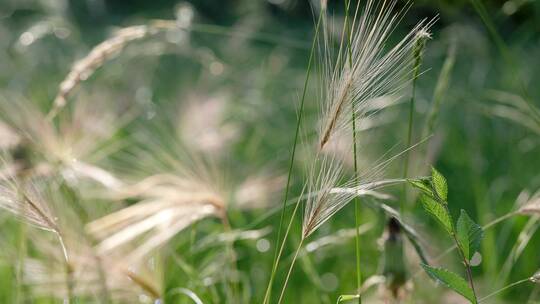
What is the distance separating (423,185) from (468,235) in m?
0.05

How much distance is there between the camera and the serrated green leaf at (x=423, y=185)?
1.70ft

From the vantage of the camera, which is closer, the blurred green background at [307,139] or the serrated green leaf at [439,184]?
the serrated green leaf at [439,184]

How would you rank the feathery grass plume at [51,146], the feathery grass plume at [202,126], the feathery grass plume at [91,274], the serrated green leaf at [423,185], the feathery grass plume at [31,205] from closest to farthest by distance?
the serrated green leaf at [423,185] < the feathery grass plume at [31,205] < the feathery grass plume at [91,274] < the feathery grass plume at [51,146] < the feathery grass plume at [202,126]

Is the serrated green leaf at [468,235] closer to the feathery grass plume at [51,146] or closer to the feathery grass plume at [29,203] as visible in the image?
the feathery grass plume at [29,203]

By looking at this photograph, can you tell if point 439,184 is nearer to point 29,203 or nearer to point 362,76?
point 362,76

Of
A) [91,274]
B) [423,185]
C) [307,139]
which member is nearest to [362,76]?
[423,185]

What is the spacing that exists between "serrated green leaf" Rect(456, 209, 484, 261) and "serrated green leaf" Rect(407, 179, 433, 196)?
3 cm

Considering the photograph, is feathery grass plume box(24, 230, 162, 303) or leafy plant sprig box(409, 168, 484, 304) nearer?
leafy plant sprig box(409, 168, 484, 304)

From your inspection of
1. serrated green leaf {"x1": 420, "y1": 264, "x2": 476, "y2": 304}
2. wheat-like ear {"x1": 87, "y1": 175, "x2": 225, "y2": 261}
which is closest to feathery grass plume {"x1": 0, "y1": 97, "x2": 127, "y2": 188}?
wheat-like ear {"x1": 87, "y1": 175, "x2": 225, "y2": 261}

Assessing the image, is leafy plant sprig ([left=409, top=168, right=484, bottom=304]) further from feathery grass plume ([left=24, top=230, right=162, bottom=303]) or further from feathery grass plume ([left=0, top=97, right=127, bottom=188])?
feathery grass plume ([left=0, top=97, right=127, bottom=188])

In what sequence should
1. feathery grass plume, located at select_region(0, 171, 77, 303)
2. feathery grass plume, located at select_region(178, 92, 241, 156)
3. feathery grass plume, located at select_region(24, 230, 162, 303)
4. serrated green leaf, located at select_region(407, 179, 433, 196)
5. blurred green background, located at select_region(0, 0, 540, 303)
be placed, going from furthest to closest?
feathery grass plume, located at select_region(178, 92, 241, 156)
blurred green background, located at select_region(0, 0, 540, 303)
feathery grass plume, located at select_region(24, 230, 162, 303)
feathery grass plume, located at select_region(0, 171, 77, 303)
serrated green leaf, located at select_region(407, 179, 433, 196)

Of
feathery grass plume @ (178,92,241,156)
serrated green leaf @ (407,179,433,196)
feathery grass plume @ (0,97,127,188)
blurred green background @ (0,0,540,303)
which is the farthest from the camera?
feathery grass plume @ (178,92,241,156)

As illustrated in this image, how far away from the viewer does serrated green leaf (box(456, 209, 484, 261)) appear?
21.1 inches

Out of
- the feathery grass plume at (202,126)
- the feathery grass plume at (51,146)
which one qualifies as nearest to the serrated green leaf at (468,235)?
the feathery grass plume at (51,146)
